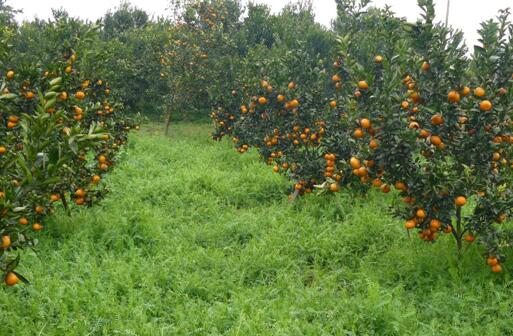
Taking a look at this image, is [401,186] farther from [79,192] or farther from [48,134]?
[79,192]

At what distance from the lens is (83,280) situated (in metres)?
4.53

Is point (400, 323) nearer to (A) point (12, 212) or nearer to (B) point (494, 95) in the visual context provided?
(B) point (494, 95)

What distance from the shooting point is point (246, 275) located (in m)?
4.77

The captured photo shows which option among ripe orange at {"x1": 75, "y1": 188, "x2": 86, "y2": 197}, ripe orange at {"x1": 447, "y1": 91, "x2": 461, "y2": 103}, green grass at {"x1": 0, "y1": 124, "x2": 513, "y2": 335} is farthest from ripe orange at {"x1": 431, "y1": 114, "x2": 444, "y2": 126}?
ripe orange at {"x1": 75, "y1": 188, "x2": 86, "y2": 197}

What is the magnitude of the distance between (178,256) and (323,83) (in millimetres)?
3605

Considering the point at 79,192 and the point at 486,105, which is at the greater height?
the point at 486,105

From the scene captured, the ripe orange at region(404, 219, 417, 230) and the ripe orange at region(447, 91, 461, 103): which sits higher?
the ripe orange at region(447, 91, 461, 103)

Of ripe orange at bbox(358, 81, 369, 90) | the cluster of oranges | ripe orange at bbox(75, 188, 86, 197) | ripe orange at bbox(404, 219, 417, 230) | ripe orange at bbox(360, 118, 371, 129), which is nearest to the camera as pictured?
the cluster of oranges

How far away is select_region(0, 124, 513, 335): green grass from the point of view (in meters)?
3.79

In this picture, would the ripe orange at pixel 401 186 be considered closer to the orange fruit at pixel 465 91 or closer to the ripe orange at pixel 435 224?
the ripe orange at pixel 435 224

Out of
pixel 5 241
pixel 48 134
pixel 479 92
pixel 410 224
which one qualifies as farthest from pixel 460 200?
pixel 5 241

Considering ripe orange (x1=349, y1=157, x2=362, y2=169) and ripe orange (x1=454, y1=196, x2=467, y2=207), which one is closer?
ripe orange (x1=454, y1=196, x2=467, y2=207)

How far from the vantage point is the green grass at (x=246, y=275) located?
149 inches

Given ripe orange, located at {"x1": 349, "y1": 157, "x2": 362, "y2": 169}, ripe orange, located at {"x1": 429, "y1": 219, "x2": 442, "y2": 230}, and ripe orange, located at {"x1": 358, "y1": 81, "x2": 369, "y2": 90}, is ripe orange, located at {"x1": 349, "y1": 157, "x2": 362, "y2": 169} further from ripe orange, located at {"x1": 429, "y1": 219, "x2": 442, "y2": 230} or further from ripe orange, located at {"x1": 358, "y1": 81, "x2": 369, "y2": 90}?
ripe orange, located at {"x1": 429, "y1": 219, "x2": 442, "y2": 230}
